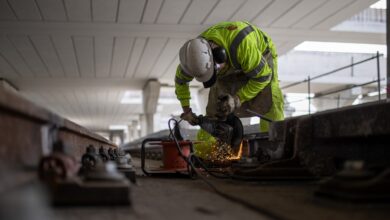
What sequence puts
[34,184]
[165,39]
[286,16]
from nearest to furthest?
1. [34,184]
2. [286,16]
3. [165,39]

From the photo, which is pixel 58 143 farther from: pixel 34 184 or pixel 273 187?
pixel 273 187

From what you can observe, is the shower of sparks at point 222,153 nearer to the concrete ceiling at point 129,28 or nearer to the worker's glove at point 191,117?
the worker's glove at point 191,117

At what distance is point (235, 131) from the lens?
3.98 meters

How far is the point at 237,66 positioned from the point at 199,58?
1.60 feet

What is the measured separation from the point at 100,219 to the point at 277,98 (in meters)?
3.81

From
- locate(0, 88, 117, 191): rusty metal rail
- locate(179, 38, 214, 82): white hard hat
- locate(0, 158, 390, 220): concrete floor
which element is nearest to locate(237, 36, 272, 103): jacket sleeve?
locate(179, 38, 214, 82): white hard hat

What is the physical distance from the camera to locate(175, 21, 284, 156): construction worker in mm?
4293

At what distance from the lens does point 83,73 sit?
11.4 metres

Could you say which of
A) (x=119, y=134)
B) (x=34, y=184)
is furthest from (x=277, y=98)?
(x=119, y=134)

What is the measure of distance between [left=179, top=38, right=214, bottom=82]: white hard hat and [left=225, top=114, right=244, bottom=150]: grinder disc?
598 mm

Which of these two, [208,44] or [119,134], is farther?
[119,134]

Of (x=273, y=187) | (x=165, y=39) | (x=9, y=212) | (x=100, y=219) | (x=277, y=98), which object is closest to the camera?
(x=9, y=212)

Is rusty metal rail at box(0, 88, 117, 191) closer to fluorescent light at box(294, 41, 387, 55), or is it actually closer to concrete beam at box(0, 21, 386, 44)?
concrete beam at box(0, 21, 386, 44)

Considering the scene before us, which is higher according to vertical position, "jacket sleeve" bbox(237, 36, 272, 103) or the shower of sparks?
"jacket sleeve" bbox(237, 36, 272, 103)
